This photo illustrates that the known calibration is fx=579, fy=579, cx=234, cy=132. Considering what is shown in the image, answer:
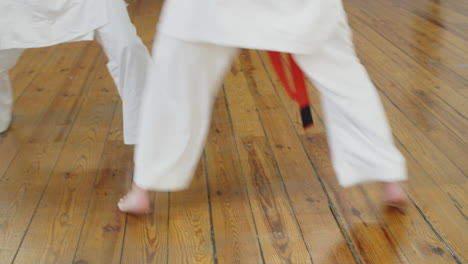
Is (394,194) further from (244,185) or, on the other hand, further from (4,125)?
(4,125)

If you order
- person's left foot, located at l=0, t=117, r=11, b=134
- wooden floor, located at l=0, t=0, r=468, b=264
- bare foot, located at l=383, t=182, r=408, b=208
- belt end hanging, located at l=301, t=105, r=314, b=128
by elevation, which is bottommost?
person's left foot, located at l=0, t=117, r=11, b=134

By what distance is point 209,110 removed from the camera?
1.45 m

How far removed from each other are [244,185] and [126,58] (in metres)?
0.53

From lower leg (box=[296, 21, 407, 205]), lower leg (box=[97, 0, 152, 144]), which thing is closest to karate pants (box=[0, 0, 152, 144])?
lower leg (box=[97, 0, 152, 144])

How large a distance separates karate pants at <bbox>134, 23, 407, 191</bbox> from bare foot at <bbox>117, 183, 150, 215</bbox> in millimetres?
67

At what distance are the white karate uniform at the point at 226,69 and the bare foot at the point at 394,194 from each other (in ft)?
0.26

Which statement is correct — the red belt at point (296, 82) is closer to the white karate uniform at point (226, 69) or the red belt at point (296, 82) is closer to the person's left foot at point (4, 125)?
the white karate uniform at point (226, 69)

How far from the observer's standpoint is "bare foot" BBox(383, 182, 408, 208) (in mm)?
1544

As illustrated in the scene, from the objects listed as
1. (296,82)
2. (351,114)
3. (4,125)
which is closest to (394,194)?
(351,114)

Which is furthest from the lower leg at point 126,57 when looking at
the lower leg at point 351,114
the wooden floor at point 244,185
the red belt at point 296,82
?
the lower leg at point 351,114

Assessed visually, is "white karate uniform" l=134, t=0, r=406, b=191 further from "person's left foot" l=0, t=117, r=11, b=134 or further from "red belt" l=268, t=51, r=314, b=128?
"person's left foot" l=0, t=117, r=11, b=134

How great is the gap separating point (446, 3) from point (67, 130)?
9.23 feet

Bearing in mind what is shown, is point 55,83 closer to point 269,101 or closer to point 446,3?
point 269,101

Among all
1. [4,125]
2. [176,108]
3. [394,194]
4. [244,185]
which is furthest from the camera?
[4,125]
